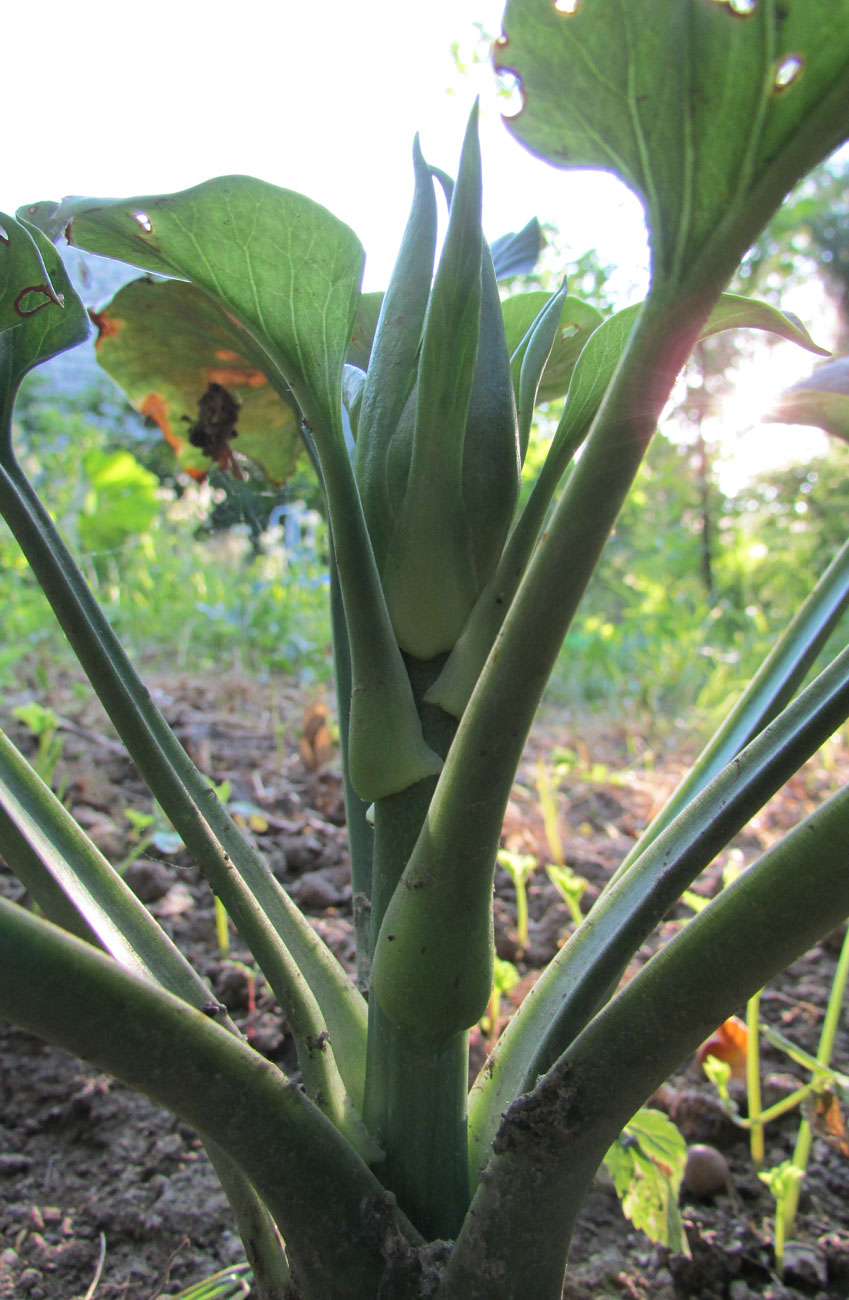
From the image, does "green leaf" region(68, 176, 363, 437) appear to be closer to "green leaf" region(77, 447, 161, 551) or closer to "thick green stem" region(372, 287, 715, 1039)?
"thick green stem" region(372, 287, 715, 1039)

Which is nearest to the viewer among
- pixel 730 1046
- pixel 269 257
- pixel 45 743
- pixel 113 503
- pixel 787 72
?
pixel 787 72

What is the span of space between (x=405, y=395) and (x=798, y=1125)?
32.8 inches

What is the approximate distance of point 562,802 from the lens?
5.81 ft

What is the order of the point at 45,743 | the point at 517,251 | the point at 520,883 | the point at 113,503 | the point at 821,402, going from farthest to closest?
the point at 113,503
the point at 45,743
the point at 520,883
the point at 517,251
the point at 821,402

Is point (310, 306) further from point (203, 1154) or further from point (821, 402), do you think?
point (203, 1154)

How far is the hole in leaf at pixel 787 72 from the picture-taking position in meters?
0.34

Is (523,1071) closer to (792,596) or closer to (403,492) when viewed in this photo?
(403,492)

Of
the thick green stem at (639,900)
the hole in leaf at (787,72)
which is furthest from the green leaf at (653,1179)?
the hole in leaf at (787,72)

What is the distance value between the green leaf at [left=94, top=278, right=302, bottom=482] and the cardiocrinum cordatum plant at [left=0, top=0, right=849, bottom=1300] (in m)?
0.20

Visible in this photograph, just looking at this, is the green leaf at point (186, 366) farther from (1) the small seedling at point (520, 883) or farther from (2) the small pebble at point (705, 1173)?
(2) the small pebble at point (705, 1173)

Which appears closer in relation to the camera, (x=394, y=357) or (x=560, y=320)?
(x=394, y=357)

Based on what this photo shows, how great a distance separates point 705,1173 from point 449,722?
562 mm

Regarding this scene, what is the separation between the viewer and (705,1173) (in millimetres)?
786

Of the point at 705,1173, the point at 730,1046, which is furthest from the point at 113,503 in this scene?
the point at 705,1173
